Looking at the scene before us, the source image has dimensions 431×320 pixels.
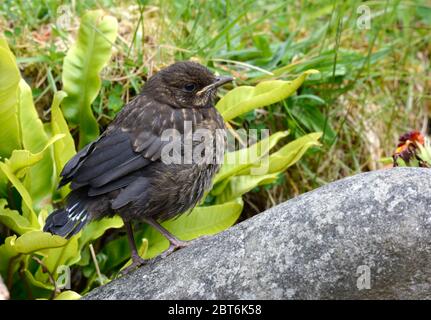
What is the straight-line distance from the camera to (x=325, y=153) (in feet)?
19.0

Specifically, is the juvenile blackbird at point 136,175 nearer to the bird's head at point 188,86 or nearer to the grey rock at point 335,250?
the bird's head at point 188,86

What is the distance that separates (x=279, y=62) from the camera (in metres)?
5.94

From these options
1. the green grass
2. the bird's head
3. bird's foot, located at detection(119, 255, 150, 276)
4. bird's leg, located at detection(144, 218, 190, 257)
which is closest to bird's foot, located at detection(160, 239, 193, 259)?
bird's leg, located at detection(144, 218, 190, 257)

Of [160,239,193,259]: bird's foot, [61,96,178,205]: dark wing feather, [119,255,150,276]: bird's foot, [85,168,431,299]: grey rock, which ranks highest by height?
[61,96,178,205]: dark wing feather

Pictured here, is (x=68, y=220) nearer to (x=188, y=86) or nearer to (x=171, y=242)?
(x=171, y=242)

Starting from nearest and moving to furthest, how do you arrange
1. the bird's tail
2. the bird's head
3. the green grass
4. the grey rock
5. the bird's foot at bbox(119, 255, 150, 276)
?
the grey rock → the bird's tail → the bird's foot at bbox(119, 255, 150, 276) → the bird's head → the green grass

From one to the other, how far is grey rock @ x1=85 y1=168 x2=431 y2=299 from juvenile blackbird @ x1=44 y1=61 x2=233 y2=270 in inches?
22.9

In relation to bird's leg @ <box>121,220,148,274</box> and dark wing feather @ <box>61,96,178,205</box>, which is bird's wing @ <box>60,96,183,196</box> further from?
bird's leg @ <box>121,220,148,274</box>

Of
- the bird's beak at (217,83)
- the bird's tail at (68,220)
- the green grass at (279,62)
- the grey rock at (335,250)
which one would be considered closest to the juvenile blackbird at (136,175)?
the bird's tail at (68,220)

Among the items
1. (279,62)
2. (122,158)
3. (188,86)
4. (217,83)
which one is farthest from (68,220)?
(279,62)

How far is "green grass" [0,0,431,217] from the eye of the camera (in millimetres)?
5469

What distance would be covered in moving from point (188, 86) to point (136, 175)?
27.1 inches
